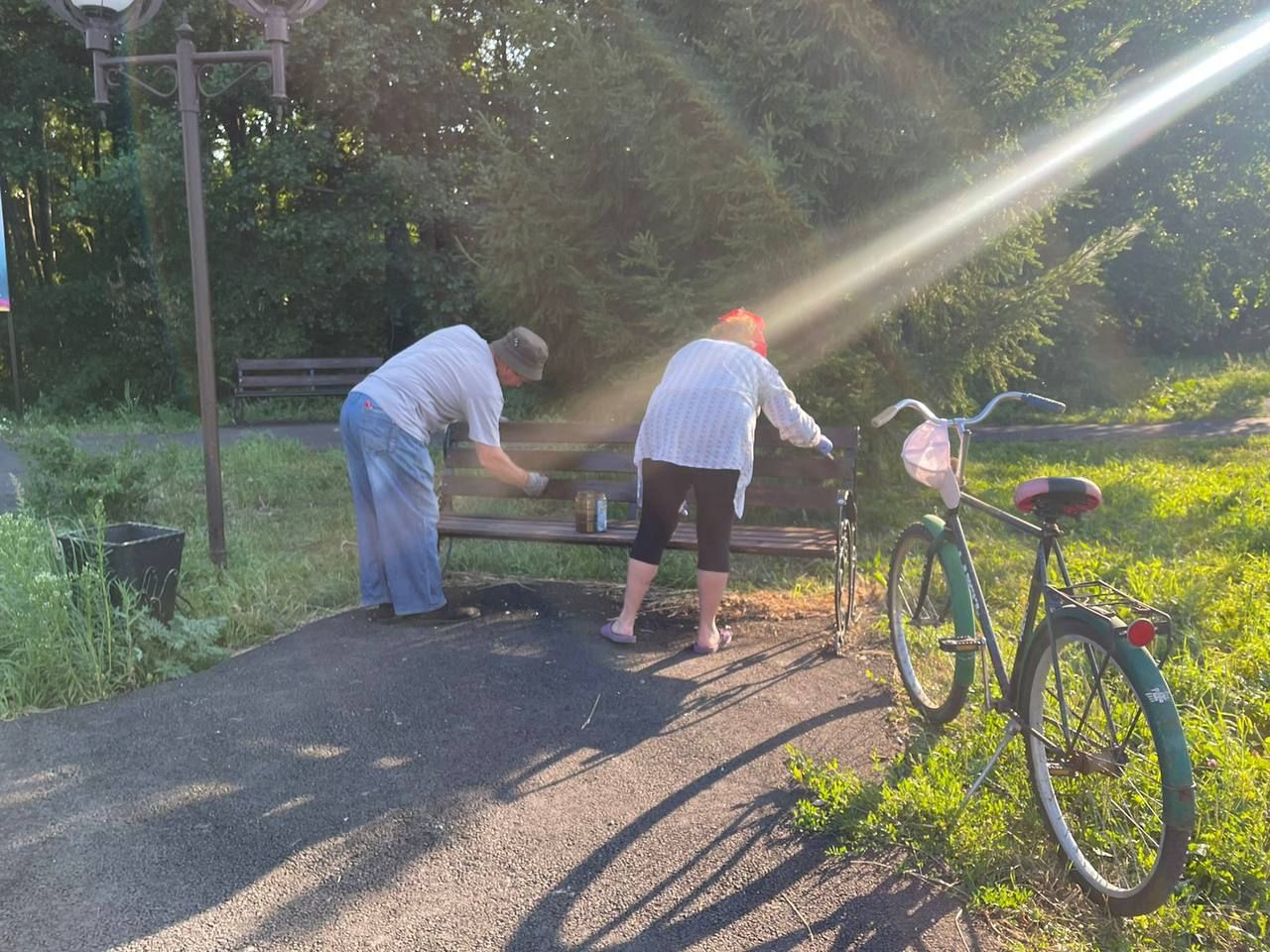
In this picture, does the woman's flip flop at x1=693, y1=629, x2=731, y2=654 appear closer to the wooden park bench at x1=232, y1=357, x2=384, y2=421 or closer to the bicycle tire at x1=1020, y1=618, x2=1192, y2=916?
the bicycle tire at x1=1020, y1=618, x2=1192, y2=916

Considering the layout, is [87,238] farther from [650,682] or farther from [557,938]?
[557,938]

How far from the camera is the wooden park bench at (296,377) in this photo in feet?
50.0

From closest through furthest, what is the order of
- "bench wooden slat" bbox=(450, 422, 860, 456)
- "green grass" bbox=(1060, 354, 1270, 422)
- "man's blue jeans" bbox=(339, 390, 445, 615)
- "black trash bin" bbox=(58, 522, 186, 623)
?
1. "black trash bin" bbox=(58, 522, 186, 623)
2. "man's blue jeans" bbox=(339, 390, 445, 615)
3. "bench wooden slat" bbox=(450, 422, 860, 456)
4. "green grass" bbox=(1060, 354, 1270, 422)

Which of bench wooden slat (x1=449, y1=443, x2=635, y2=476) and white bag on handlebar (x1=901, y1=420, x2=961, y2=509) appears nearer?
white bag on handlebar (x1=901, y1=420, x2=961, y2=509)

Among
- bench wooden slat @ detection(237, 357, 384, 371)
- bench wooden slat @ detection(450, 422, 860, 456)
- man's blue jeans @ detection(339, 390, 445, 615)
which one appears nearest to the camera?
man's blue jeans @ detection(339, 390, 445, 615)

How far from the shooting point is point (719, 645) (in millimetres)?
4789

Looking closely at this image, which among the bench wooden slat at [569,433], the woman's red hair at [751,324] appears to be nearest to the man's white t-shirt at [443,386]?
the bench wooden slat at [569,433]

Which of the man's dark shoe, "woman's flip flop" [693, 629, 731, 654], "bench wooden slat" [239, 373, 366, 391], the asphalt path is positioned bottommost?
the asphalt path

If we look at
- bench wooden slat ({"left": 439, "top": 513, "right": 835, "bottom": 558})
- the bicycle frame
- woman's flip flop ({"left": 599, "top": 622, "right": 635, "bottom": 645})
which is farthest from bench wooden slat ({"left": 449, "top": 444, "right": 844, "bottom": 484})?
the bicycle frame

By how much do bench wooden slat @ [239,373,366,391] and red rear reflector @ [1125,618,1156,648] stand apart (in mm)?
13918

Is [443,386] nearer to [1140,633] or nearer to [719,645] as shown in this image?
[719,645]

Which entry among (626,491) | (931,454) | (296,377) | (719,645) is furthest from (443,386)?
(296,377)

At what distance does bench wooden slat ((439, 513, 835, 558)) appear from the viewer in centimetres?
A: 504

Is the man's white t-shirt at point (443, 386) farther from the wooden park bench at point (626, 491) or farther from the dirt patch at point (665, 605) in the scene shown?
the dirt patch at point (665, 605)
